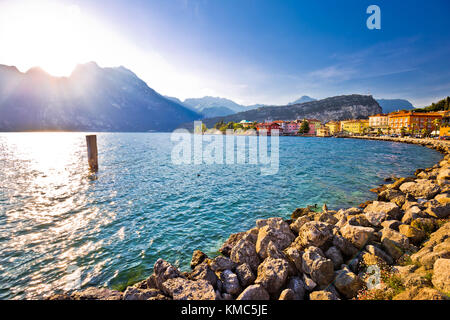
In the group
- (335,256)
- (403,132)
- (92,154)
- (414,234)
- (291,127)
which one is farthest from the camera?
(291,127)

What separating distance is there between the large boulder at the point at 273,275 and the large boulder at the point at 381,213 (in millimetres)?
6890

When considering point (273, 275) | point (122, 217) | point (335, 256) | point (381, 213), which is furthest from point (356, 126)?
point (273, 275)

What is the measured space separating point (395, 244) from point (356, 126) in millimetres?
189669

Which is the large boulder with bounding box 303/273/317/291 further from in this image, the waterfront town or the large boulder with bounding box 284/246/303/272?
the waterfront town

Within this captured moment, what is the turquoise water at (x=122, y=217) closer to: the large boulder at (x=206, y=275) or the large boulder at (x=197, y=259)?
the large boulder at (x=197, y=259)

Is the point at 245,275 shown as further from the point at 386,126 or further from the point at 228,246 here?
the point at 386,126

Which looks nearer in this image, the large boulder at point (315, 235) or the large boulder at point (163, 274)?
the large boulder at point (163, 274)

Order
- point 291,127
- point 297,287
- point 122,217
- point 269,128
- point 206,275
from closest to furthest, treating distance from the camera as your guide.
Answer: point 297,287
point 206,275
point 122,217
point 269,128
point 291,127

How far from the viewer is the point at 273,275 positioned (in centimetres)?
668

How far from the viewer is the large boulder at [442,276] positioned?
5.23 metres

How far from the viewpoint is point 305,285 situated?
6703 millimetres

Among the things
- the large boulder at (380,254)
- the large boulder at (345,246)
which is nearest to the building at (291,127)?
the large boulder at (345,246)
